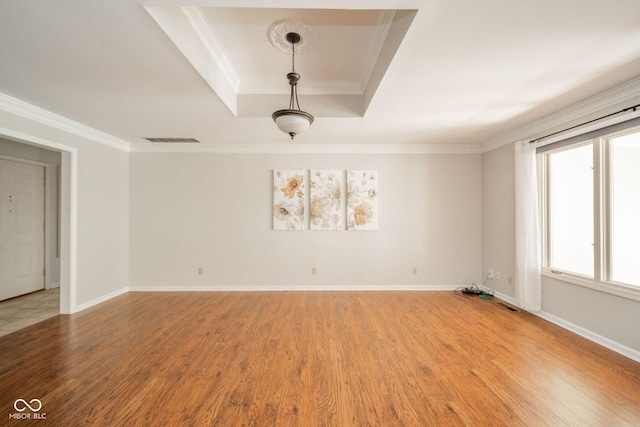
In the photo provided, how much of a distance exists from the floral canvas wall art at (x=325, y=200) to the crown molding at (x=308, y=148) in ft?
1.41

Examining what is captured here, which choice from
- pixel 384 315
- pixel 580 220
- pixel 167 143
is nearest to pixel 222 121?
pixel 167 143

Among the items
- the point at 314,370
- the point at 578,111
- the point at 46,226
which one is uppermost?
the point at 578,111

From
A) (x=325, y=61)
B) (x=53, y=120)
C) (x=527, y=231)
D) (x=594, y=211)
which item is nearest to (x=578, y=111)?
(x=594, y=211)

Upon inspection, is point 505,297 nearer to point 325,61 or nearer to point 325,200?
point 325,200

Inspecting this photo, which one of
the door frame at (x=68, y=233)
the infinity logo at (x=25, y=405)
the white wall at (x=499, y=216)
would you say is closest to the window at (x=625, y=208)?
the white wall at (x=499, y=216)

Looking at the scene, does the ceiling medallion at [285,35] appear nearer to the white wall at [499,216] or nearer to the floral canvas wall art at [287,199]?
the floral canvas wall art at [287,199]

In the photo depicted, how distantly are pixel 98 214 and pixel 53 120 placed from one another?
4.64 feet

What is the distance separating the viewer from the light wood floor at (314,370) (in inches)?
72.0

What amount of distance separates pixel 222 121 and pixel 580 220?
15.1 ft

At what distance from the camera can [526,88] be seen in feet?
8.57

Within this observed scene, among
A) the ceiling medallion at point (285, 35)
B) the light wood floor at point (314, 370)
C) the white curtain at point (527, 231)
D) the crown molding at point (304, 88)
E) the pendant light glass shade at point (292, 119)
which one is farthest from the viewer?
the white curtain at point (527, 231)

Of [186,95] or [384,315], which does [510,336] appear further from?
[186,95]

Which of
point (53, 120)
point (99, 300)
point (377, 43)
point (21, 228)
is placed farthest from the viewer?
point (21, 228)

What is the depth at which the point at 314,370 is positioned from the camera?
232 centimetres
